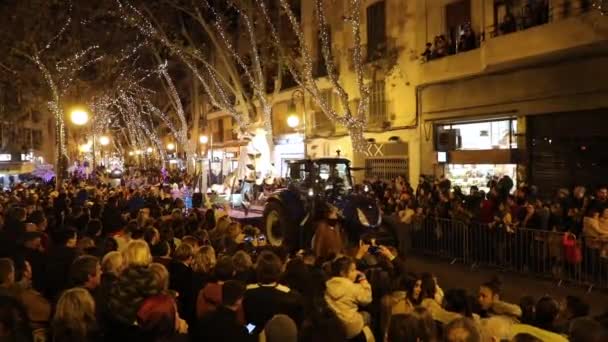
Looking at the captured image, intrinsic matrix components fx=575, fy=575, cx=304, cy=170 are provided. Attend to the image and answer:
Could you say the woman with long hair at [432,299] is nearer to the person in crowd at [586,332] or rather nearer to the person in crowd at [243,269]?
the person in crowd at [586,332]

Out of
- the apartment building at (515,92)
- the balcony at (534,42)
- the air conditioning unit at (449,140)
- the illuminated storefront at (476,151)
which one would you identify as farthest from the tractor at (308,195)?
the air conditioning unit at (449,140)

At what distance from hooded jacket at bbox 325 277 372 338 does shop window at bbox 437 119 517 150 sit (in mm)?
12779

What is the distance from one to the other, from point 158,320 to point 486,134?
15.8 meters

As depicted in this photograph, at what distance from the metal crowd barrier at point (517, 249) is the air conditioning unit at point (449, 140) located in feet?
21.6

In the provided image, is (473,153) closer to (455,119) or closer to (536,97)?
(455,119)

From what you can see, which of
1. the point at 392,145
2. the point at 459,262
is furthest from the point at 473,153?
the point at 459,262

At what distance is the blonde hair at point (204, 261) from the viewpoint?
5.87 m

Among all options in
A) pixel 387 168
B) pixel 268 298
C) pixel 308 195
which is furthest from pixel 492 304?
pixel 387 168

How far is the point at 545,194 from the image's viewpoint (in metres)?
16.0

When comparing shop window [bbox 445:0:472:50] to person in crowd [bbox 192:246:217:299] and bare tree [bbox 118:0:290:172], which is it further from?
Answer: person in crowd [bbox 192:246:217:299]

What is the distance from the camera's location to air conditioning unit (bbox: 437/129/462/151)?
19016 millimetres

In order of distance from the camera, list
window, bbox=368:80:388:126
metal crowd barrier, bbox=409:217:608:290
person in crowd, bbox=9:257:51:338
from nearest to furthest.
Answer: person in crowd, bbox=9:257:51:338, metal crowd barrier, bbox=409:217:608:290, window, bbox=368:80:388:126

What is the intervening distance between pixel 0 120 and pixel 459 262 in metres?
34.2

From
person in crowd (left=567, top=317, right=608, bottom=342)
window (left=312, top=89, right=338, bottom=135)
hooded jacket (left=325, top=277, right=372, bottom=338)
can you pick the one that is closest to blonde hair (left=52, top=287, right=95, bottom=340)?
hooded jacket (left=325, top=277, right=372, bottom=338)
